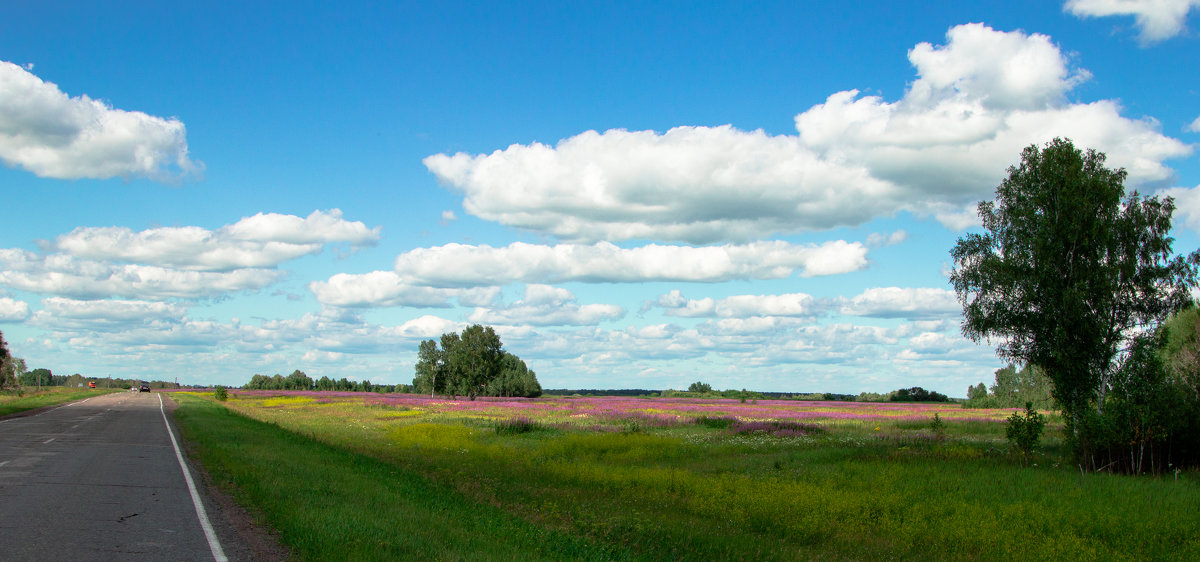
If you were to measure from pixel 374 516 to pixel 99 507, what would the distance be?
4940 mm

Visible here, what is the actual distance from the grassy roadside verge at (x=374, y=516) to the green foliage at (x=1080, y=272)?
92.3ft

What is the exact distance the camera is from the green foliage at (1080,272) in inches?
1251

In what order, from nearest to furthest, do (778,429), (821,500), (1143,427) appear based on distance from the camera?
(821,500) < (1143,427) < (778,429)

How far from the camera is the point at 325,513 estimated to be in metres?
12.4

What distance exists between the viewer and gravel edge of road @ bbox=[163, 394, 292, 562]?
31.8ft

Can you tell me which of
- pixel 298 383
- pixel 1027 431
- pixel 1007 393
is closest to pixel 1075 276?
pixel 1027 431

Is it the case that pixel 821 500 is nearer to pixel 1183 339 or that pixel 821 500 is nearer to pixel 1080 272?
pixel 1080 272

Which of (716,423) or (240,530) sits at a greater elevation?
(240,530)

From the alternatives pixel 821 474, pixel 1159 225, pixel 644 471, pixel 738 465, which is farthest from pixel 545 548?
pixel 1159 225

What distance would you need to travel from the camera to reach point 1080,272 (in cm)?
3209

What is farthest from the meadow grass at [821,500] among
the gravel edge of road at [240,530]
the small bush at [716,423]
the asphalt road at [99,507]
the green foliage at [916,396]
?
the green foliage at [916,396]

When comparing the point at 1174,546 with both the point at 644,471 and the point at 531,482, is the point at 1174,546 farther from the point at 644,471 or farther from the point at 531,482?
the point at 531,482

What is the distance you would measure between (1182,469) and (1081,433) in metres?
2.99

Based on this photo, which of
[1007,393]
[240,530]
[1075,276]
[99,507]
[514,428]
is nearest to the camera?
[240,530]
